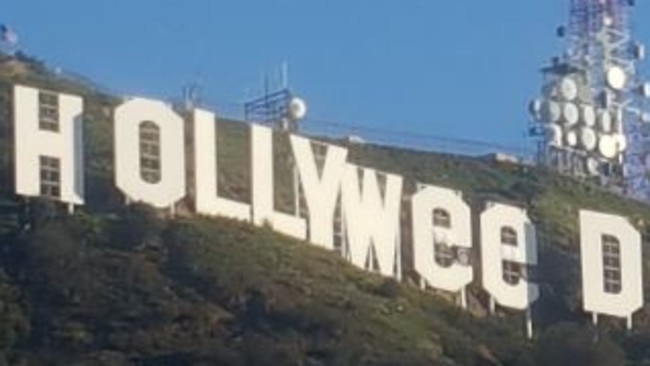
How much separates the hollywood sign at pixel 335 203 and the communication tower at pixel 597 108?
2437 cm

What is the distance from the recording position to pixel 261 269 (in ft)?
268

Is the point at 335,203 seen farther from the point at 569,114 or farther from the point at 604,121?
the point at 604,121

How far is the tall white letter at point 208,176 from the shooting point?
266ft

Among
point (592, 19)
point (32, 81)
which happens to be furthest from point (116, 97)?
point (592, 19)

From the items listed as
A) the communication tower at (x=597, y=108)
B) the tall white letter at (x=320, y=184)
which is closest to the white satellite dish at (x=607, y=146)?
the communication tower at (x=597, y=108)

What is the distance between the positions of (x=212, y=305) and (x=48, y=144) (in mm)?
6966

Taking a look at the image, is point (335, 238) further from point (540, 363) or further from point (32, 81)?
point (32, 81)

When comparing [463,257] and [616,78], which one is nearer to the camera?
[463,257]

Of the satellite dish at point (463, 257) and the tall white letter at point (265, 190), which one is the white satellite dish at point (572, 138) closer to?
the satellite dish at point (463, 257)

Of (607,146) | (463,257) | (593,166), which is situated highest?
(607,146)

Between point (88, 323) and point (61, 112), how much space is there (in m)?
7.38

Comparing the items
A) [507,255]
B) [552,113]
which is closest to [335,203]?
[507,255]

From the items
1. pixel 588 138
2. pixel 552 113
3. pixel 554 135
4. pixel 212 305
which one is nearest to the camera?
pixel 212 305

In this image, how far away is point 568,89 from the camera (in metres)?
118
